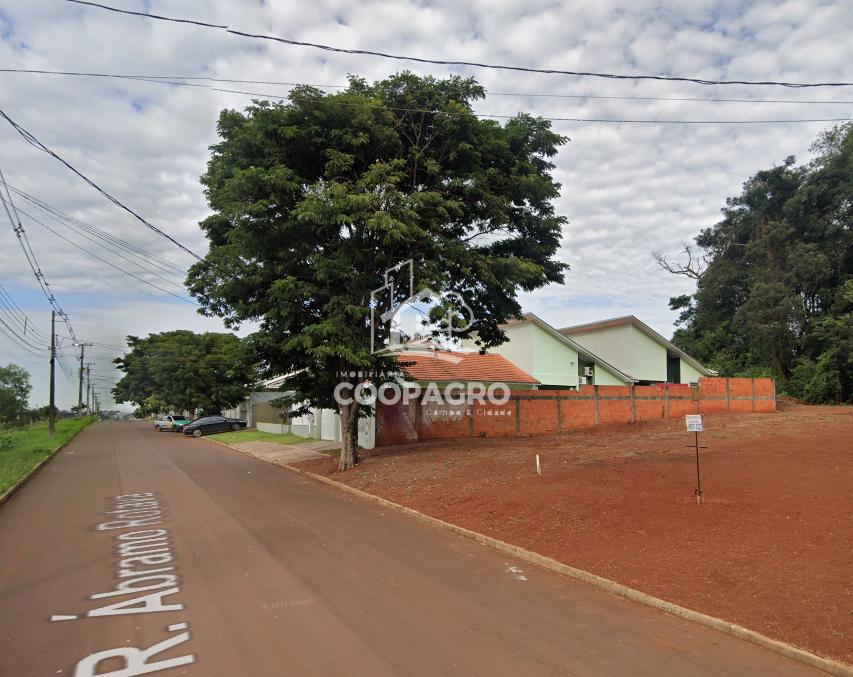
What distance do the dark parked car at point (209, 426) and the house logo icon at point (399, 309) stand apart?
2696cm

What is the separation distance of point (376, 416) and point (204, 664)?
1663 cm

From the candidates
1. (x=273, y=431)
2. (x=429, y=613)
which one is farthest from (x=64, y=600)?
(x=273, y=431)

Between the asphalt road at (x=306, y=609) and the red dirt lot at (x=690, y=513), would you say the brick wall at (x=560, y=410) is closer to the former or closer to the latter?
the red dirt lot at (x=690, y=513)

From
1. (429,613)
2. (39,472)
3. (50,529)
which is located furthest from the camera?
(39,472)

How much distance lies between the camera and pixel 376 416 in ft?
69.0

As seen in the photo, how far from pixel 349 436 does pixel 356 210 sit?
22.6ft

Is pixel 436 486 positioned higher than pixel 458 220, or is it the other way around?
pixel 458 220

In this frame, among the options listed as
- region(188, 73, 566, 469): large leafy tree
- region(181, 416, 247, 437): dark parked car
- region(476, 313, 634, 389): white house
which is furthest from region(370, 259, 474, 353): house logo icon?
region(181, 416, 247, 437): dark parked car

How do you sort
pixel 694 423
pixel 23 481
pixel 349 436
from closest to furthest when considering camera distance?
1. pixel 694 423
2. pixel 23 481
3. pixel 349 436

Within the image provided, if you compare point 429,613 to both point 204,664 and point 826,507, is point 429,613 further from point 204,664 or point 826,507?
point 826,507

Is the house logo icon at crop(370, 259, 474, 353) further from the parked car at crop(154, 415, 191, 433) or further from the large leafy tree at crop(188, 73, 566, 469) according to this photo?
the parked car at crop(154, 415, 191, 433)

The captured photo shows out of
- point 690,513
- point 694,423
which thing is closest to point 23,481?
point 690,513

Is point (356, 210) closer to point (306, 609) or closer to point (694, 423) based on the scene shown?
point (694, 423)

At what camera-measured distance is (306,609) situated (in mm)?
5590
